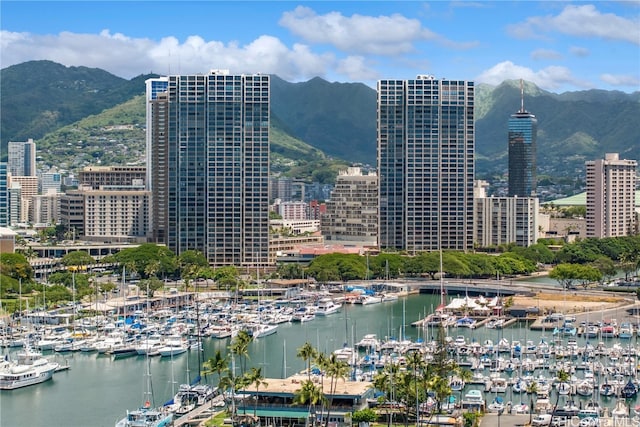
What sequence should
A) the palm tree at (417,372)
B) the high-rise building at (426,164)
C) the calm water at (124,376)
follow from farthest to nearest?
the high-rise building at (426,164) < the calm water at (124,376) < the palm tree at (417,372)

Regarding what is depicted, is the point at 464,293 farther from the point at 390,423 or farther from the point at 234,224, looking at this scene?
the point at 390,423

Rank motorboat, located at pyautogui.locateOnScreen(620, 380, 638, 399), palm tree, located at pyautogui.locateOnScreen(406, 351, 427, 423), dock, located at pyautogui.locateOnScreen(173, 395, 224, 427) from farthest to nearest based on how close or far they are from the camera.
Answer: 1. motorboat, located at pyautogui.locateOnScreen(620, 380, 638, 399)
2. dock, located at pyautogui.locateOnScreen(173, 395, 224, 427)
3. palm tree, located at pyautogui.locateOnScreen(406, 351, 427, 423)

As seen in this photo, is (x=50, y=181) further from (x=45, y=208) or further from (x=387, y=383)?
(x=387, y=383)

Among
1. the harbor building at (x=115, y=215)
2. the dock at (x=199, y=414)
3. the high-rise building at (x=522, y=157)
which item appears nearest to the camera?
the dock at (x=199, y=414)

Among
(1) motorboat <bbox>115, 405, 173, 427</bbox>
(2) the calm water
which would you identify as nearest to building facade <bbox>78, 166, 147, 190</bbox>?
(2) the calm water

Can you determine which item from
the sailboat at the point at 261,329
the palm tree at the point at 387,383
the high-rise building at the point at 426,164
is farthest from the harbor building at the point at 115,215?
the palm tree at the point at 387,383

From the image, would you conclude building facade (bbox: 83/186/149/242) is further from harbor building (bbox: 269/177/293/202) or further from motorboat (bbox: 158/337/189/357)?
harbor building (bbox: 269/177/293/202)

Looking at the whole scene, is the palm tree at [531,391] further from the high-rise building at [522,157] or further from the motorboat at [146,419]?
the high-rise building at [522,157]
